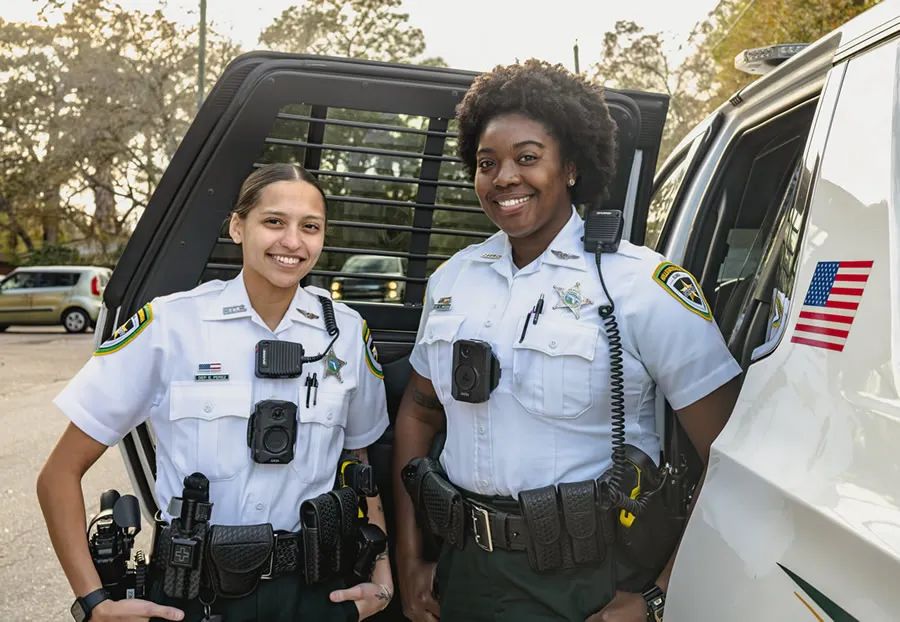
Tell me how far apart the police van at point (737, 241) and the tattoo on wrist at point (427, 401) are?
10.7 inches

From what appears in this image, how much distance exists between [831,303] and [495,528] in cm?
87

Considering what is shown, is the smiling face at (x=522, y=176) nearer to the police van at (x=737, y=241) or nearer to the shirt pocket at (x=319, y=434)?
the police van at (x=737, y=241)

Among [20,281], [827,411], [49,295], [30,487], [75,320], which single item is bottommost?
[75,320]

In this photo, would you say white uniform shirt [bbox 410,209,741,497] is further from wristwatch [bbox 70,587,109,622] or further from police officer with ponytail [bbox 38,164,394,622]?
wristwatch [bbox 70,587,109,622]

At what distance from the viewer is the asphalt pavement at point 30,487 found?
3938 mm

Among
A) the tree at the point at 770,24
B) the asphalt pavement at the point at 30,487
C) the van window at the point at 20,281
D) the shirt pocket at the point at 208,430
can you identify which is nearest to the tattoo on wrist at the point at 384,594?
the shirt pocket at the point at 208,430

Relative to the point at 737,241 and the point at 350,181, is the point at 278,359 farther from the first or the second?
the point at 737,241

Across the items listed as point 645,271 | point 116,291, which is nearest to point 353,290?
point 116,291

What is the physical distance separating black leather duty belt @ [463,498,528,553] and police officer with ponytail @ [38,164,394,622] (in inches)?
12.6

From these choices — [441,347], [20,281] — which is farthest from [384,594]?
[20,281]

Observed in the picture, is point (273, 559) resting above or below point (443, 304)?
below

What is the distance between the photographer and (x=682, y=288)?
192 centimetres

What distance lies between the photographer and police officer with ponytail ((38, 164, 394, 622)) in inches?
78.1

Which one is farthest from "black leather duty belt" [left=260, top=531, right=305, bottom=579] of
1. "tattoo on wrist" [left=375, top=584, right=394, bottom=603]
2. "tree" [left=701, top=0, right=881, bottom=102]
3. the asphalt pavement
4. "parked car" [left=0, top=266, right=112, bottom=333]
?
"parked car" [left=0, top=266, right=112, bottom=333]
